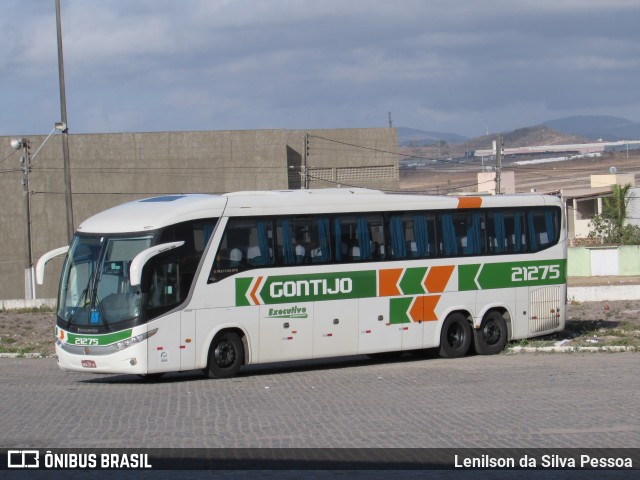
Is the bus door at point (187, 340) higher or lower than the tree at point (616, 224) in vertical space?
lower

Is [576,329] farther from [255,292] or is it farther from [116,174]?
[116,174]

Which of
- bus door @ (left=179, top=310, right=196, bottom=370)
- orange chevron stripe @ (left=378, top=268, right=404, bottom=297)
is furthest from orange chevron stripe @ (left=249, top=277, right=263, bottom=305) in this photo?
orange chevron stripe @ (left=378, top=268, right=404, bottom=297)

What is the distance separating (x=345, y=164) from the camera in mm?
66812

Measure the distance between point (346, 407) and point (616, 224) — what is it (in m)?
57.3

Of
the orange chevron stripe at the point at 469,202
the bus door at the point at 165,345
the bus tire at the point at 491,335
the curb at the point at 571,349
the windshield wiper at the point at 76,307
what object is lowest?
the curb at the point at 571,349

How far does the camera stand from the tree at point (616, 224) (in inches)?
2633

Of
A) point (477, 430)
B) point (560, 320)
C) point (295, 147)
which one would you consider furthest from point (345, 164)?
point (477, 430)

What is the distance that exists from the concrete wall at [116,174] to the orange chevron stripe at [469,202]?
130 ft

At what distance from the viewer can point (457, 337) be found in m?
22.5

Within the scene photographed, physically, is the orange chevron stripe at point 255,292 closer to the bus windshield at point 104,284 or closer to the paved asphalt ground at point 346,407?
the paved asphalt ground at point 346,407

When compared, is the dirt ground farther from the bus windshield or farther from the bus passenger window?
the bus windshield

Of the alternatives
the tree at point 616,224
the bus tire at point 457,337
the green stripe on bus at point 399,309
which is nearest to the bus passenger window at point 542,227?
the bus tire at point 457,337

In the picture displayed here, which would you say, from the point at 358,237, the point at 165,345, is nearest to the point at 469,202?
the point at 358,237

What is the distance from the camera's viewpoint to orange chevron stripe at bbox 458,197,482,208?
73.7 ft
